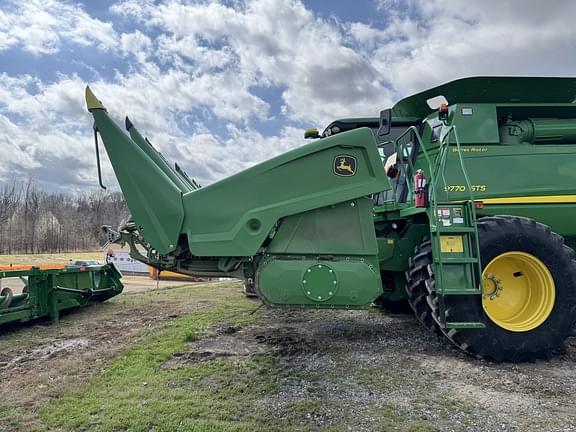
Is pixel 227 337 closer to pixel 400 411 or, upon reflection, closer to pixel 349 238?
pixel 349 238

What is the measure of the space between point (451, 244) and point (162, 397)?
2858 mm

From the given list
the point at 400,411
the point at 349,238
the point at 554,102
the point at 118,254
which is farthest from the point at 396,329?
Result: the point at 118,254

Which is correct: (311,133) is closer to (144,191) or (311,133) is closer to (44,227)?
(144,191)

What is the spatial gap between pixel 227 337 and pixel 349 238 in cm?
203

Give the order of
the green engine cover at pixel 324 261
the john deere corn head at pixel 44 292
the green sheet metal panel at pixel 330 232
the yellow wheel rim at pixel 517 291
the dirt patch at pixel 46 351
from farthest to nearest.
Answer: the john deere corn head at pixel 44 292
the dirt patch at pixel 46 351
the yellow wheel rim at pixel 517 291
the green sheet metal panel at pixel 330 232
the green engine cover at pixel 324 261

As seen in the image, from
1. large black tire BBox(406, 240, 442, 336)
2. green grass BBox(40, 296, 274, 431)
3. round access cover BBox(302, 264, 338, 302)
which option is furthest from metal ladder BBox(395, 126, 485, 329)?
green grass BBox(40, 296, 274, 431)

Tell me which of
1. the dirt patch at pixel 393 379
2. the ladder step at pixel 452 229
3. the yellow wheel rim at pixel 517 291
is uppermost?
the ladder step at pixel 452 229

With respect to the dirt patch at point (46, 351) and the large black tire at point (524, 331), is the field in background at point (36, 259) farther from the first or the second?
the large black tire at point (524, 331)

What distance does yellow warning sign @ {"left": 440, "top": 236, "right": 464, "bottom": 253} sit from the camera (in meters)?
4.18

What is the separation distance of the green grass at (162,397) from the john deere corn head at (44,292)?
2.10 m

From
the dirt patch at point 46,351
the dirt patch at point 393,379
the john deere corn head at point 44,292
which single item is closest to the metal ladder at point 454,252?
the dirt patch at point 393,379

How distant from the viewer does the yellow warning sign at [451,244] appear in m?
4.18

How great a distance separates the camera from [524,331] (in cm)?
424

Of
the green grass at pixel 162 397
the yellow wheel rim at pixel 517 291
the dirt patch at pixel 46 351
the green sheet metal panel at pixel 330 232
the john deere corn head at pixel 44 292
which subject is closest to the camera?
the green grass at pixel 162 397
